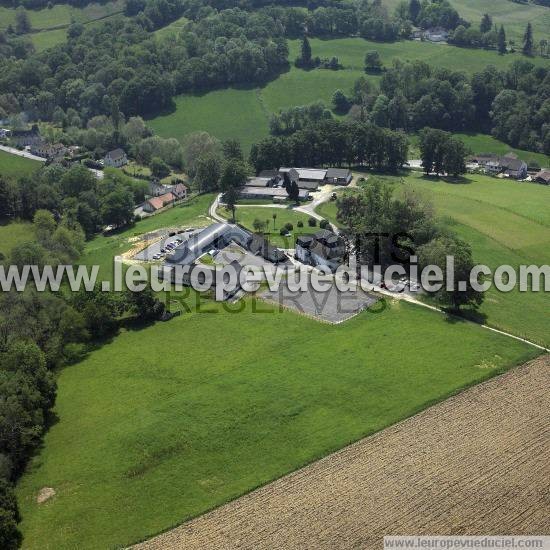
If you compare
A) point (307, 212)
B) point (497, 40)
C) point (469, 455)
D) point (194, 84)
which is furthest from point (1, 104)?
point (469, 455)

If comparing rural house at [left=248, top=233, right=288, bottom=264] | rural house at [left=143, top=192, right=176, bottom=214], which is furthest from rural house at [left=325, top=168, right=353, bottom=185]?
rural house at [left=248, top=233, right=288, bottom=264]

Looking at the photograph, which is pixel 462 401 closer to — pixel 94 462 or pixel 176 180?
pixel 94 462

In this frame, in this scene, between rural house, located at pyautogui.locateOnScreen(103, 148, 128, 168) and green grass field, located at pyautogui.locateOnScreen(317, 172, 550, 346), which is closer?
green grass field, located at pyautogui.locateOnScreen(317, 172, 550, 346)

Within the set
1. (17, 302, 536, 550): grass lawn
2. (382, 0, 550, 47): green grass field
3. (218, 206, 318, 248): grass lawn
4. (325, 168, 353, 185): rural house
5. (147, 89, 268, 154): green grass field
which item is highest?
(382, 0, 550, 47): green grass field

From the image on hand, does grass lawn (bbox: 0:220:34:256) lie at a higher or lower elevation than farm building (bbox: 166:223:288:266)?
lower

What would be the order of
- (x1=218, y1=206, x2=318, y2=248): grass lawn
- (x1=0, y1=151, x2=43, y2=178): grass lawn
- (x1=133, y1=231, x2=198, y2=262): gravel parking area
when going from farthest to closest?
(x1=0, y1=151, x2=43, y2=178): grass lawn, (x1=218, y1=206, x2=318, y2=248): grass lawn, (x1=133, y1=231, x2=198, y2=262): gravel parking area

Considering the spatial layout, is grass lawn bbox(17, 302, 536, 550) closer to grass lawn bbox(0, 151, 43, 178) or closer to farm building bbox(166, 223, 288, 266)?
farm building bbox(166, 223, 288, 266)

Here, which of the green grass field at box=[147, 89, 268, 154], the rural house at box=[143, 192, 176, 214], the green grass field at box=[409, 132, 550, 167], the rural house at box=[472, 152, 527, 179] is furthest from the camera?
the green grass field at box=[147, 89, 268, 154]
